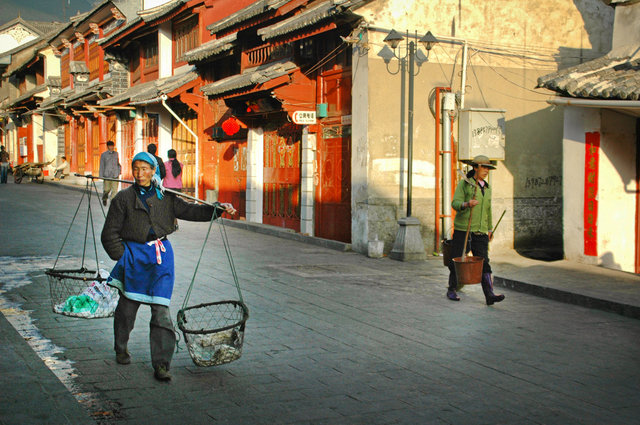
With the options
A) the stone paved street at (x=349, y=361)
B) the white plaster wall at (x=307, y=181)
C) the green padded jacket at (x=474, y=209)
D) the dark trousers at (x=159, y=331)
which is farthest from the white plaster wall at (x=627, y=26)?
the dark trousers at (x=159, y=331)

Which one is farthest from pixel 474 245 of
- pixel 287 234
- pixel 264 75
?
pixel 264 75

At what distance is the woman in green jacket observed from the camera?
9.23 metres

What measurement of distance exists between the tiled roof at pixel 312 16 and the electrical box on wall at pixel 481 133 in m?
3.16

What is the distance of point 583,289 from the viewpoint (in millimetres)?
10273

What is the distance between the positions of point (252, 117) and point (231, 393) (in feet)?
49.1

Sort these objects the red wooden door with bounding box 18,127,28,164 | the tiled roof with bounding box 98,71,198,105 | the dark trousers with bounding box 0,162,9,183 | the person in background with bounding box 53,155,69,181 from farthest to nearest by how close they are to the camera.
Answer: the red wooden door with bounding box 18,127,28,164 < the person in background with bounding box 53,155,69,181 < the dark trousers with bounding box 0,162,9,183 < the tiled roof with bounding box 98,71,198,105

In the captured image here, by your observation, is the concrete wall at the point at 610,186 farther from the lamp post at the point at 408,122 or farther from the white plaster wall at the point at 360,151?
the white plaster wall at the point at 360,151

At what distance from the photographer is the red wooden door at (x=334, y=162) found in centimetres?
1565

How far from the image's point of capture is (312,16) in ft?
48.9

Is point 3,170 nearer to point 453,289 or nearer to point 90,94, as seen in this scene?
point 90,94

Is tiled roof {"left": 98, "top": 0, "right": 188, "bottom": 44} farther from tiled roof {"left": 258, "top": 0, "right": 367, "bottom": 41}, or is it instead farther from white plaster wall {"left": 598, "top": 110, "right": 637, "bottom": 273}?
white plaster wall {"left": 598, "top": 110, "right": 637, "bottom": 273}

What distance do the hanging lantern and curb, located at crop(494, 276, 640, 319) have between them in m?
10.3

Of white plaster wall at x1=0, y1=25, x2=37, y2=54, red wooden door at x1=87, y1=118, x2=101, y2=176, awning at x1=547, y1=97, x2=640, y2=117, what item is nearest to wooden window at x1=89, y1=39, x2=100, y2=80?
red wooden door at x1=87, y1=118, x2=101, y2=176

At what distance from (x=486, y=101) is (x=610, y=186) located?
3719mm
